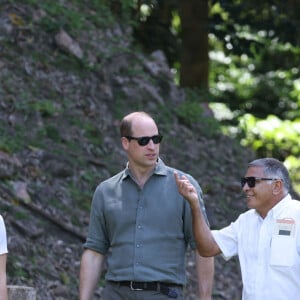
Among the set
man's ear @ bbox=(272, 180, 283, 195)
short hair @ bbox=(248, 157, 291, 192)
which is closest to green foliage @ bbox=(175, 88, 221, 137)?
short hair @ bbox=(248, 157, 291, 192)

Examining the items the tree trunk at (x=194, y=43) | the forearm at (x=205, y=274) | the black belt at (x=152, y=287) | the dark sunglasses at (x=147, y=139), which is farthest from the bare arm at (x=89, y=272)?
the tree trunk at (x=194, y=43)

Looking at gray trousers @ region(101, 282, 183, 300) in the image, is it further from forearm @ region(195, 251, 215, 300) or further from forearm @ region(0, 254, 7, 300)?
forearm @ region(0, 254, 7, 300)

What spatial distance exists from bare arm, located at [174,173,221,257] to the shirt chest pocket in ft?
1.34

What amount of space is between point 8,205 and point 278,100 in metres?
12.7

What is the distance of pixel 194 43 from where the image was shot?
1967cm

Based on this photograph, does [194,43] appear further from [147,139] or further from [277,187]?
[277,187]

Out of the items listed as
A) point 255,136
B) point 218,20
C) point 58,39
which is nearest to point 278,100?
point 255,136

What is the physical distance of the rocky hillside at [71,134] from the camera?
11.6 metres

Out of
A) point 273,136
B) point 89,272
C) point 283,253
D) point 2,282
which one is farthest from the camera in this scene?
point 273,136

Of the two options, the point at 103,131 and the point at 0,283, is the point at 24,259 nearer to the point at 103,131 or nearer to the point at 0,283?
the point at 103,131

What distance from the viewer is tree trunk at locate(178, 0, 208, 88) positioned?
19375 mm

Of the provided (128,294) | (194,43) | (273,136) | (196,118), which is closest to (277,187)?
(128,294)

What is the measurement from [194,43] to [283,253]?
13435mm

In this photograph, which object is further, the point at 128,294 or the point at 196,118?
the point at 196,118
